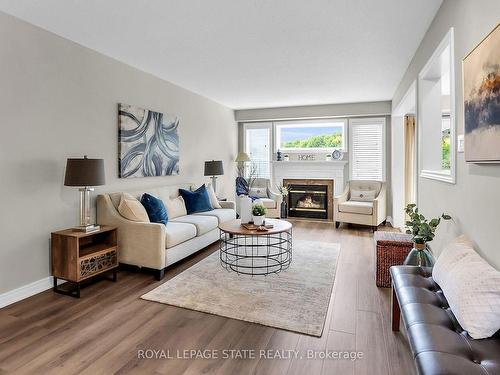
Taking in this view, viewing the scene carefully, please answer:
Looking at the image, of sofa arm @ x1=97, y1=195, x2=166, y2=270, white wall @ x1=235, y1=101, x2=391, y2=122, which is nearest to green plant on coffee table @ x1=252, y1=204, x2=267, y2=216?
sofa arm @ x1=97, y1=195, x2=166, y2=270

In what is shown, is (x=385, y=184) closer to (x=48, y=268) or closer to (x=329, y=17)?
(x=329, y=17)

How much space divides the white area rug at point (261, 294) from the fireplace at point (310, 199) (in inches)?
128

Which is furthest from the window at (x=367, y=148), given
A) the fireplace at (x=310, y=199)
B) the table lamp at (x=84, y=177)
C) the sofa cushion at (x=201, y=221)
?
the table lamp at (x=84, y=177)

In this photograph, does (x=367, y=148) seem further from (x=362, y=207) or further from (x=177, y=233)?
(x=177, y=233)

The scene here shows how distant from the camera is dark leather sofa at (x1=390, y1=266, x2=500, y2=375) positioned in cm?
117

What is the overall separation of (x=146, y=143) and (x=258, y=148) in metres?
3.53

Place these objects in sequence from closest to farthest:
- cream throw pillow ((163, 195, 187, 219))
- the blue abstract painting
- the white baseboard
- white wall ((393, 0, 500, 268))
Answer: white wall ((393, 0, 500, 268))
the white baseboard
the blue abstract painting
cream throw pillow ((163, 195, 187, 219))

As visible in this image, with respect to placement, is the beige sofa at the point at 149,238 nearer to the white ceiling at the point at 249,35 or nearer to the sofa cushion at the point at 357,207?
the white ceiling at the point at 249,35

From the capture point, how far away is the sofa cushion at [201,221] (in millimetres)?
4160

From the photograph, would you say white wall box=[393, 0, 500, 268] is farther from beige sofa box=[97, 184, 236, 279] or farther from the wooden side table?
the wooden side table

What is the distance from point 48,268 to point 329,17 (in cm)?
359

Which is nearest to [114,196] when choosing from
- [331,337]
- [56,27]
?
[56,27]

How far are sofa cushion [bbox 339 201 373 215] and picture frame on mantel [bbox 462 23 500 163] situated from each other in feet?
12.4

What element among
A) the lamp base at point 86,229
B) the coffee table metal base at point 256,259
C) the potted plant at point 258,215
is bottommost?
the coffee table metal base at point 256,259
